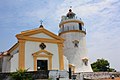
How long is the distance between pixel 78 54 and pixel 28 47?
10020 mm

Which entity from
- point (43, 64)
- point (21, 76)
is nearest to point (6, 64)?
point (43, 64)

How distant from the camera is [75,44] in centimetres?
3094

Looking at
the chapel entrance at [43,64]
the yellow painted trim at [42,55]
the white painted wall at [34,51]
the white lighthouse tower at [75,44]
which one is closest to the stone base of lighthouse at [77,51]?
the white lighthouse tower at [75,44]

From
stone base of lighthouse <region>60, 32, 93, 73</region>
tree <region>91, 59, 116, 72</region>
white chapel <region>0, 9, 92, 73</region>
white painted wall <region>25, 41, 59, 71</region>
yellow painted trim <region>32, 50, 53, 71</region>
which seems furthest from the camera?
tree <region>91, 59, 116, 72</region>

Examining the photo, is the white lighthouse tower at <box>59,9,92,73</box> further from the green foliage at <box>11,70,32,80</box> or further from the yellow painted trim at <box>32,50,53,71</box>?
the green foliage at <box>11,70,32,80</box>

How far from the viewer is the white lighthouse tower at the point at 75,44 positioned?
99.8 feet

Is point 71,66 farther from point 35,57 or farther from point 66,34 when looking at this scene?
point 35,57

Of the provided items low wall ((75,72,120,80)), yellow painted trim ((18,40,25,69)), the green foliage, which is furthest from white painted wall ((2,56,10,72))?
low wall ((75,72,120,80))

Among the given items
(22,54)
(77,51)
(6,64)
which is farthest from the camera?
(77,51)

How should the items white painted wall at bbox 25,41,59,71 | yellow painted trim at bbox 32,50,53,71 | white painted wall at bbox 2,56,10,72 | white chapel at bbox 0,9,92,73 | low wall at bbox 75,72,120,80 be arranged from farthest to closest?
low wall at bbox 75,72,120,80 < white painted wall at bbox 2,56,10,72 < yellow painted trim at bbox 32,50,53,71 < white painted wall at bbox 25,41,59,71 < white chapel at bbox 0,9,92,73

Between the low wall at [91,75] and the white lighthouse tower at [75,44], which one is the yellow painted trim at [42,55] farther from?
the white lighthouse tower at [75,44]

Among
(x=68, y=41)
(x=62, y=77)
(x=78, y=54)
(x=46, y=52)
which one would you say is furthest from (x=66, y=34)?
(x=62, y=77)

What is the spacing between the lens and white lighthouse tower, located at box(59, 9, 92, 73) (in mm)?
30422

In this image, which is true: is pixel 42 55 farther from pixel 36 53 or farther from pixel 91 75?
pixel 91 75
